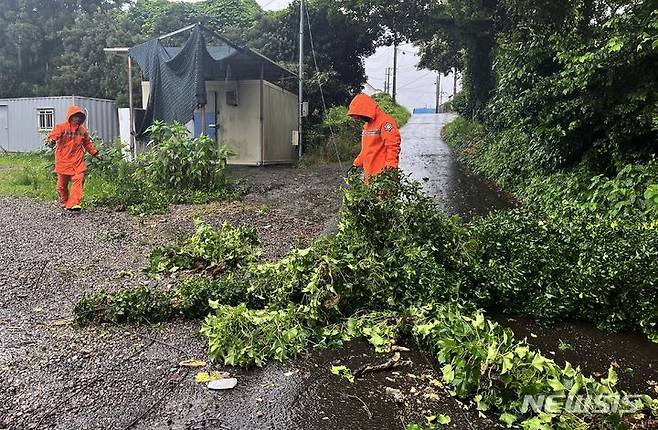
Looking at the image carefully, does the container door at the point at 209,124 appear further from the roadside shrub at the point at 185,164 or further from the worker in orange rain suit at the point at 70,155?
the worker in orange rain suit at the point at 70,155

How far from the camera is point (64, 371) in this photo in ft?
10.6

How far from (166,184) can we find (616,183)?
22.9ft

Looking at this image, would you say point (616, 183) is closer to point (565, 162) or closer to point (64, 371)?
point (565, 162)

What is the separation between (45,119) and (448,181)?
14.5 meters

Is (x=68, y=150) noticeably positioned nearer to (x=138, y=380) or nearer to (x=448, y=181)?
(x=138, y=380)

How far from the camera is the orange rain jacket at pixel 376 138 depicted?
619cm

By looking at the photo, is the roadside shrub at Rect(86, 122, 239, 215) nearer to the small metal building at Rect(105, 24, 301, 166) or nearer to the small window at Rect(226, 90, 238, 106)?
the small metal building at Rect(105, 24, 301, 166)

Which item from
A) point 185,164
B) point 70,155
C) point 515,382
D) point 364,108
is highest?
point 364,108

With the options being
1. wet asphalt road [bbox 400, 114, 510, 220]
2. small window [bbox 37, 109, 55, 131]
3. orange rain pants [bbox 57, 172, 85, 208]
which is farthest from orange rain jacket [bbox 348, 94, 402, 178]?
small window [bbox 37, 109, 55, 131]

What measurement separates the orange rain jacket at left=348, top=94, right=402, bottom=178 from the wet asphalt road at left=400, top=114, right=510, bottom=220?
0.55 meters

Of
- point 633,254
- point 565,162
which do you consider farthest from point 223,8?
point 633,254

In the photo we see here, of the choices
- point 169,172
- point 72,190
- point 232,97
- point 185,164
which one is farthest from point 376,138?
point 232,97

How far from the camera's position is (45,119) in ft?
62.1

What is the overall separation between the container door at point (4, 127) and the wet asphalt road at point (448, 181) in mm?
14358
